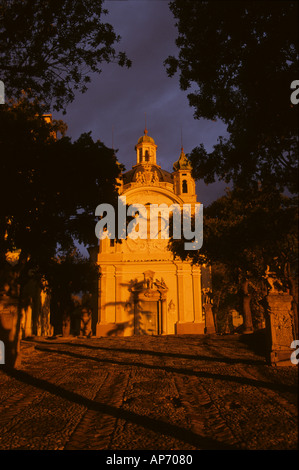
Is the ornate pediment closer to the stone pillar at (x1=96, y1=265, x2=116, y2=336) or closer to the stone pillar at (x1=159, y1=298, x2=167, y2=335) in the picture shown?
the stone pillar at (x1=159, y1=298, x2=167, y2=335)

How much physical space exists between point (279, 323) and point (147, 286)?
2234 centimetres

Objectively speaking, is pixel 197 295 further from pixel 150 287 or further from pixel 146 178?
pixel 146 178

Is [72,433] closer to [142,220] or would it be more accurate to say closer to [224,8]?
[224,8]

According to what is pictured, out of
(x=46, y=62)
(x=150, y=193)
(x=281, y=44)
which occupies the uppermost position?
(x=150, y=193)

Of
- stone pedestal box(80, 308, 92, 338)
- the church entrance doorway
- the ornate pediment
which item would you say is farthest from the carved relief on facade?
stone pedestal box(80, 308, 92, 338)

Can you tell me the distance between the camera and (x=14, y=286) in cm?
1198

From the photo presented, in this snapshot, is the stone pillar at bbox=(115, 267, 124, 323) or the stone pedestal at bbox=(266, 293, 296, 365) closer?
the stone pedestal at bbox=(266, 293, 296, 365)

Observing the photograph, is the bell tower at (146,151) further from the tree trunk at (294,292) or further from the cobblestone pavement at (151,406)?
the cobblestone pavement at (151,406)

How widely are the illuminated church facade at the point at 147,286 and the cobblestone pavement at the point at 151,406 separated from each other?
20998 mm

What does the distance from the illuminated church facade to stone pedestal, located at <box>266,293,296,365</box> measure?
827 inches

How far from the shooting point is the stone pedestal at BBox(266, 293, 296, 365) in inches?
408

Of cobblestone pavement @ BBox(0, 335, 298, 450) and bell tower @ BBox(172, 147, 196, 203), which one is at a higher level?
bell tower @ BBox(172, 147, 196, 203)

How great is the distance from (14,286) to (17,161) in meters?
4.05
